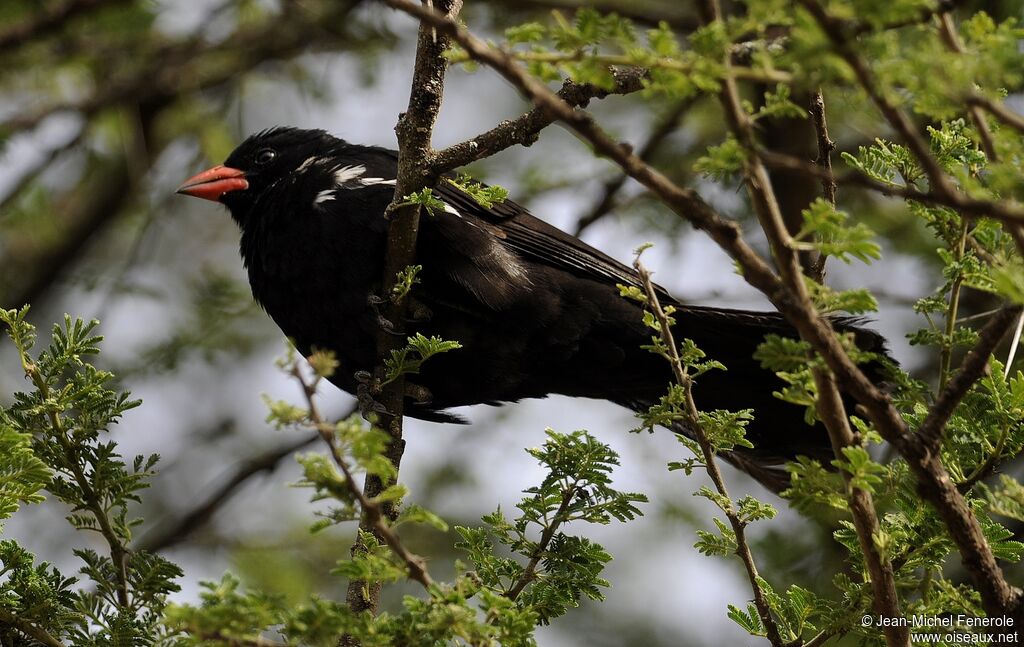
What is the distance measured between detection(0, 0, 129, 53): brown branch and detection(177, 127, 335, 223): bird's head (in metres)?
1.78

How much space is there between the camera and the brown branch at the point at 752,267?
2.08 m

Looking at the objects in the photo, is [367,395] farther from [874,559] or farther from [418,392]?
[874,559]

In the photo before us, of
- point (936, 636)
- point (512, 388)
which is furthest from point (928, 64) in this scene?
point (512, 388)

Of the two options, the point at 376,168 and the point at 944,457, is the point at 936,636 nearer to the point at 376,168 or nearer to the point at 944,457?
the point at 944,457

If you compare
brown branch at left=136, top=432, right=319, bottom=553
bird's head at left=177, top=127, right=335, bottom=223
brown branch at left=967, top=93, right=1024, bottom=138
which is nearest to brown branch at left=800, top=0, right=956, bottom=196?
brown branch at left=967, top=93, right=1024, bottom=138

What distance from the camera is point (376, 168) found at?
4707mm

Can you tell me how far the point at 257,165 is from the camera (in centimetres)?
549

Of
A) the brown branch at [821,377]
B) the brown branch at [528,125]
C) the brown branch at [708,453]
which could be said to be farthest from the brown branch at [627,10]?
the brown branch at [708,453]

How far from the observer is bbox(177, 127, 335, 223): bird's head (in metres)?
5.39

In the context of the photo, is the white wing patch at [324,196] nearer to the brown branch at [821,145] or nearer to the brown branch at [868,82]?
the brown branch at [821,145]

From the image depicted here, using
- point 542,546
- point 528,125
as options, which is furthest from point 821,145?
point 542,546

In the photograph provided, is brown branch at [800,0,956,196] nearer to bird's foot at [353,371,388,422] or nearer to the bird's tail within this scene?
the bird's tail

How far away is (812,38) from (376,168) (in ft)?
10.1

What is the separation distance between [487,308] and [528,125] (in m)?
1.34
